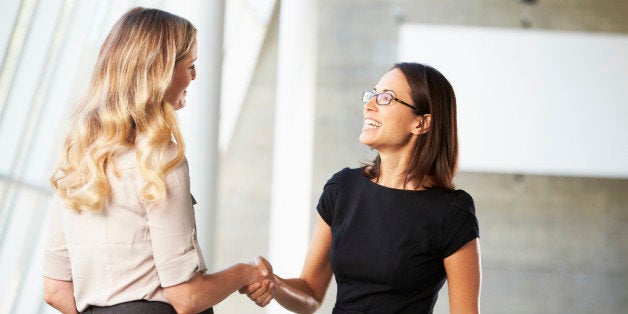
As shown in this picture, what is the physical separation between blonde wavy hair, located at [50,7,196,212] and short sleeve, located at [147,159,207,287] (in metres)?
0.03

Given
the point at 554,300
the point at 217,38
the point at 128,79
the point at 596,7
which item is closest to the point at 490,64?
the point at 596,7

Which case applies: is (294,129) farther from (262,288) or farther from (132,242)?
(132,242)

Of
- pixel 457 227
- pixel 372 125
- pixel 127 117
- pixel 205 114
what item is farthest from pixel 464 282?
pixel 205 114

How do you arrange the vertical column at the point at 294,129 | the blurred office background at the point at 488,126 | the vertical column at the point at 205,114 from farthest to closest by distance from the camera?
the blurred office background at the point at 488,126 → the vertical column at the point at 294,129 → the vertical column at the point at 205,114

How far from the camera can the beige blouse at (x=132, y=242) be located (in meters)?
1.78

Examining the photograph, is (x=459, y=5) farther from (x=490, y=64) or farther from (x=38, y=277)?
(x=38, y=277)

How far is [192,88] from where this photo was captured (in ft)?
14.2

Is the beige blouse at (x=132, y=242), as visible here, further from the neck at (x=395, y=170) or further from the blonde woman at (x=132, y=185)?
the neck at (x=395, y=170)

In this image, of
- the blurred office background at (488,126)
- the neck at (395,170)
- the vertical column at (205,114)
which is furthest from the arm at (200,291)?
the blurred office background at (488,126)

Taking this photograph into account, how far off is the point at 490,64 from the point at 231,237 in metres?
4.76

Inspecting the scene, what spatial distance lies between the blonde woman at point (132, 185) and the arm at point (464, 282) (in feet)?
2.14

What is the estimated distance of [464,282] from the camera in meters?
2.15

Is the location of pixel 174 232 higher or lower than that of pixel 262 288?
higher

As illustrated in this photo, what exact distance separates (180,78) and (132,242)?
0.39 metres
